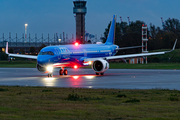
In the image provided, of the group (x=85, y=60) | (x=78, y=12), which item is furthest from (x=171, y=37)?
(x=85, y=60)

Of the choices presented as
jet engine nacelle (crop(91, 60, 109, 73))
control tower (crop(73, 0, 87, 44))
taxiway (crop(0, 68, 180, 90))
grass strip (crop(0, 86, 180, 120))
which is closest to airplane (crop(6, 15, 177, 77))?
jet engine nacelle (crop(91, 60, 109, 73))

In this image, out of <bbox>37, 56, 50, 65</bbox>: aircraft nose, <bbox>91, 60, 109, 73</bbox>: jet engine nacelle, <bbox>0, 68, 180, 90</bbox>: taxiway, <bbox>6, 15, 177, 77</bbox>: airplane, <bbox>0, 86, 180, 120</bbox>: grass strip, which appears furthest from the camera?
<bbox>91, 60, 109, 73</bbox>: jet engine nacelle

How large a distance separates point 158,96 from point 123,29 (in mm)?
154366

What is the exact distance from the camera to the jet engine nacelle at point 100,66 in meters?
38.5

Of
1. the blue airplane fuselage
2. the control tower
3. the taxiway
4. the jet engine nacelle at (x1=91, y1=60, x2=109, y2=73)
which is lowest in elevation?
the taxiway

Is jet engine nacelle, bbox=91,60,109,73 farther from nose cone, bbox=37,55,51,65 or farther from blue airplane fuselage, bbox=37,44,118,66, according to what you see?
nose cone, bbox=37,55,51,65

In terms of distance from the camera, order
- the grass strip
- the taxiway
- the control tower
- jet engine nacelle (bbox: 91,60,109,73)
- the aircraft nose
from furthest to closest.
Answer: the control tower
jet engine nacelle (bbox: 91,60,109,73)
the aircraft nose
the taxiway
the grass strip

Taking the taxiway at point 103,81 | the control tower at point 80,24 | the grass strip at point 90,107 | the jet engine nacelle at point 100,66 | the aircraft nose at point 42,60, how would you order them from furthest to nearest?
the control tower at point 80,24
the jet engine nacelle at point 100,66
the aircraft nose at point 42,60
the taxiway at point 103,81
the grass strip at point 90,107

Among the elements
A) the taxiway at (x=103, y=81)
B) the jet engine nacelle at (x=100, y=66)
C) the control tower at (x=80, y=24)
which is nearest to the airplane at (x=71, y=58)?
the jet engine nacelle at (x=100, y=66)

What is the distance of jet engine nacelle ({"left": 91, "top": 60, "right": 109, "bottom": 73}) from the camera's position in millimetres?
38500

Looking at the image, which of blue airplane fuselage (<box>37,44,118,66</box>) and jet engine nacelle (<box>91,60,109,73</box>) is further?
jet engine nacelle (<box>91,60,109,73</box>)

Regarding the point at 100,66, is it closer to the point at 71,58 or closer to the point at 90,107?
the point at 71,58

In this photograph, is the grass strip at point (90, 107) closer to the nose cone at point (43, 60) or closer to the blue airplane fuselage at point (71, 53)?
the nose cone at point (43, 60)

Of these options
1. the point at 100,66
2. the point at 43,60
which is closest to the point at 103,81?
the point at 43,60
